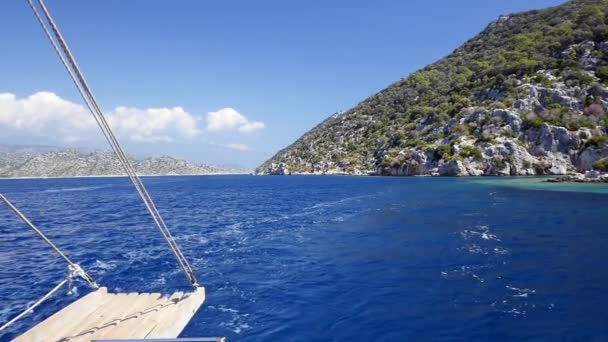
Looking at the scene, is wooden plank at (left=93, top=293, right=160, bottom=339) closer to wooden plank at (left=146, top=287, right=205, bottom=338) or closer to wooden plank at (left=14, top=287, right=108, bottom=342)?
wooden plank at (left=146, top=287, right=205, bottom=338)

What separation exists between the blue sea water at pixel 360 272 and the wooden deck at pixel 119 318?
2317mm

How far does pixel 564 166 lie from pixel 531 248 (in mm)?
86747

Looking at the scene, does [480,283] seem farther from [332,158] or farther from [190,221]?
[332,158]

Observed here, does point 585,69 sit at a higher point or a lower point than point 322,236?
higher

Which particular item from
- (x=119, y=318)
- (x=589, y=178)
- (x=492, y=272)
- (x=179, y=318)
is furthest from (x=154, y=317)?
(x=589, y=178)

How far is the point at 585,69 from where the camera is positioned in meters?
105

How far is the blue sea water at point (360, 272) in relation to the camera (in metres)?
11.2

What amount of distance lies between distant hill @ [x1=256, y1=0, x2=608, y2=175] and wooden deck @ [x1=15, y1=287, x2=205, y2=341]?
99999 millimetres

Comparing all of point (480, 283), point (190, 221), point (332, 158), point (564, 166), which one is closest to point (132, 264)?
point (190, 221)

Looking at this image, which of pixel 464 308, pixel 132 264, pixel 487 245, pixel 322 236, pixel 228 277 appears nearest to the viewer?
pixel 464 308

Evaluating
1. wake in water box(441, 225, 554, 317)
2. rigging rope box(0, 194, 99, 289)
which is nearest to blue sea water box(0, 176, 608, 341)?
wake in water box(441, 225, 554, 317)

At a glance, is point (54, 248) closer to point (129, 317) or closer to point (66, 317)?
point (66, 317)

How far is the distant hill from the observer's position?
9306 cm

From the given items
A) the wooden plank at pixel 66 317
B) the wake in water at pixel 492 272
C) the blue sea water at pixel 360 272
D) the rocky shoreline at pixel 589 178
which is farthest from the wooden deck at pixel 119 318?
the rocky shoreline at pixel 589 178
